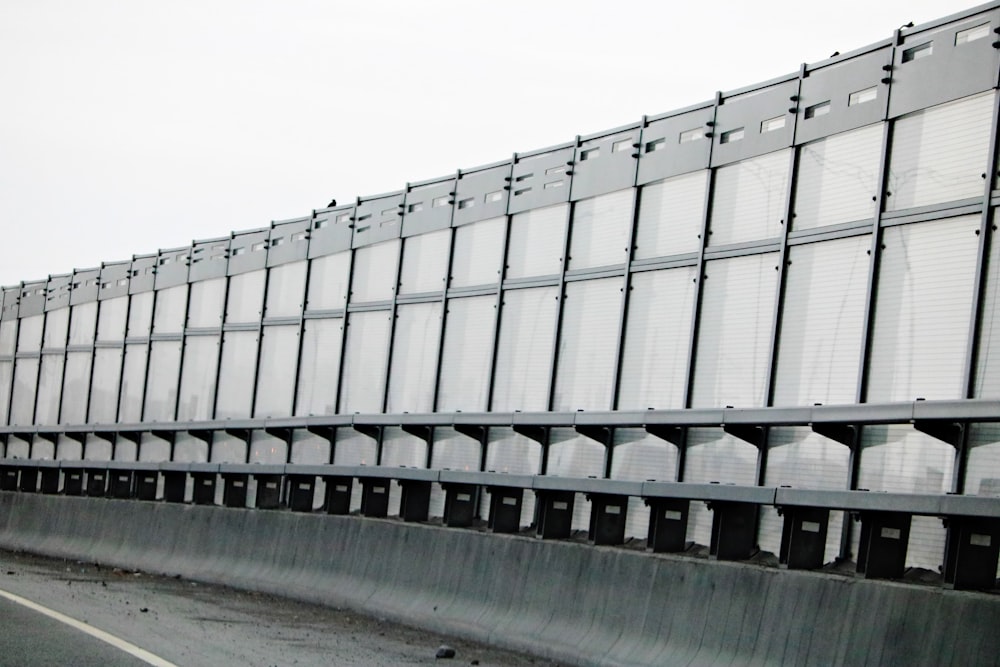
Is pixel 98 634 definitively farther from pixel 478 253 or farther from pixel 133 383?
pixel 133 383

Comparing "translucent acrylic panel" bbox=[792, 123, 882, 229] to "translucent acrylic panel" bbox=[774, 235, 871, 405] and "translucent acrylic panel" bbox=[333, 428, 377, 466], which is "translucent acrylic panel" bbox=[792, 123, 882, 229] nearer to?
"translucent acrylic panel" bbox=[774, 235, 871, 405]

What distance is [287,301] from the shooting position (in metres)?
26.8

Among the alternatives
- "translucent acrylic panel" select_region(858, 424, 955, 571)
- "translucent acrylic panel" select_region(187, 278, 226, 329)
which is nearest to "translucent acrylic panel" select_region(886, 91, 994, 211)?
"translucent acrylic panel" select_region(858, 424, 955, 571)

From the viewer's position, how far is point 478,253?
68.8ft

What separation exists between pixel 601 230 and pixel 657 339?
208 centimetres

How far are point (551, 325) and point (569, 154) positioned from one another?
2.14 metres

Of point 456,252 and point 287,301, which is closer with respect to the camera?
point 456,252

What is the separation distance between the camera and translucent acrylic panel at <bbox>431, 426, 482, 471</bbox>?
19.3 metres

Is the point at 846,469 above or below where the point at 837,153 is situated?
below

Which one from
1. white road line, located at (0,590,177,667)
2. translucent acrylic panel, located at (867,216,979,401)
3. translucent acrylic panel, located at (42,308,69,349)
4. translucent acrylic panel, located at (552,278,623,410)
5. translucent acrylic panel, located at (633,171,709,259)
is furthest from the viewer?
translucent acrylic panel, located at (42,308,69,349)

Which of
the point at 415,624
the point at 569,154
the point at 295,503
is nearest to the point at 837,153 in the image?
the point at 569,154

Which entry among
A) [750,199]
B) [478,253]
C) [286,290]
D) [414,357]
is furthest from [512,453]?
[286,290]

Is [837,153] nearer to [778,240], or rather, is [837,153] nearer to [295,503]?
[778,240]

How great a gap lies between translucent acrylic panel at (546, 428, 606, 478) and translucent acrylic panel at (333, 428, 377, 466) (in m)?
4.79
